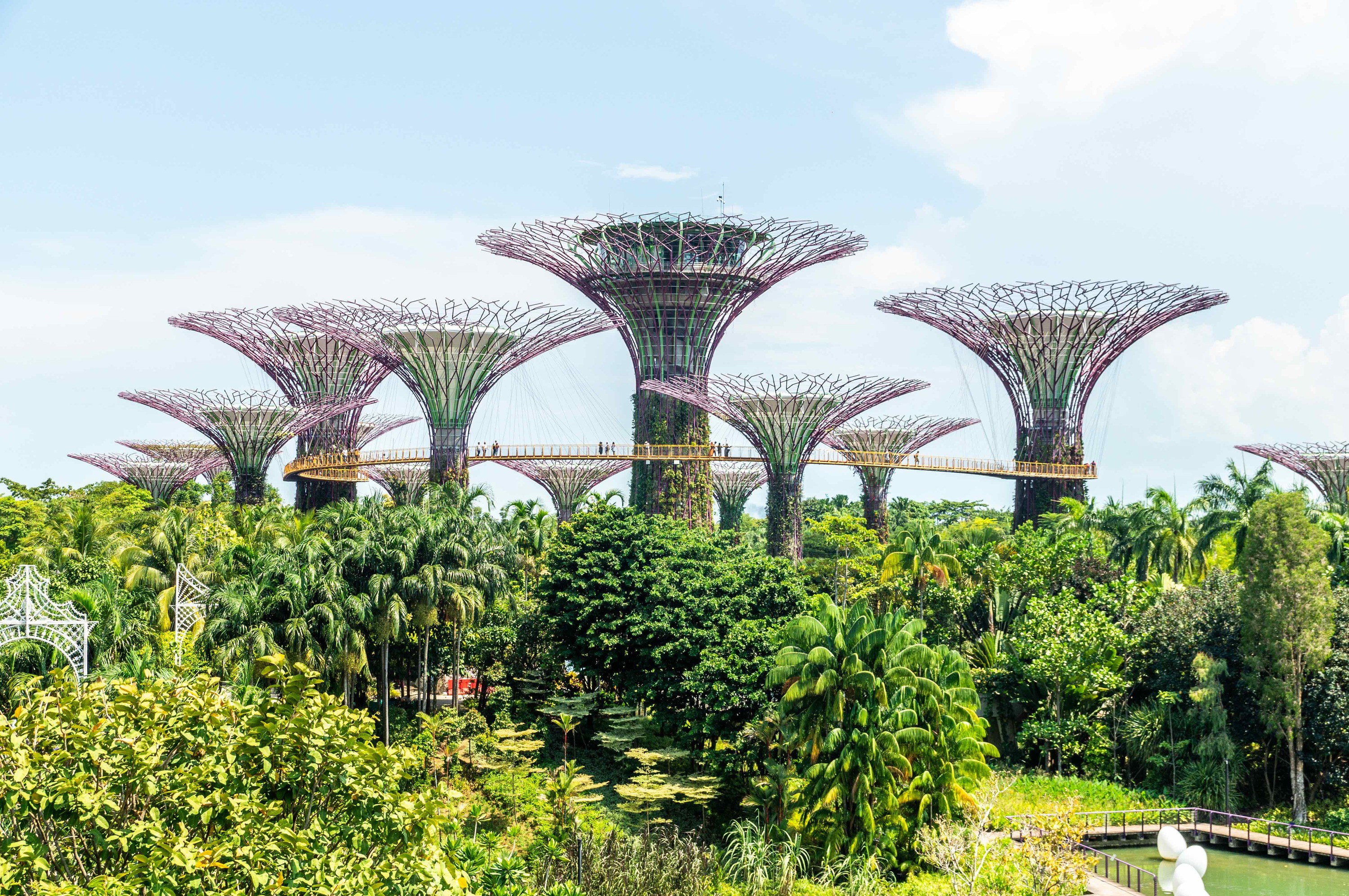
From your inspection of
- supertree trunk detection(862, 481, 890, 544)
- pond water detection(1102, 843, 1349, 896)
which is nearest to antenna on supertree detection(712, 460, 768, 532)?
supertree trunk detection(862, 481, 890, 544)

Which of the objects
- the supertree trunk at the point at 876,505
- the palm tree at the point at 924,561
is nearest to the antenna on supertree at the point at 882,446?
the supertree trunk at the point at 876,505

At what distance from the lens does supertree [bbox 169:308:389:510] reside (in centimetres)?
5866

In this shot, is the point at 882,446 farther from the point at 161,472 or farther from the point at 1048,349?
the point at 161,472

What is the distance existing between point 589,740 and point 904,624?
1222 cm

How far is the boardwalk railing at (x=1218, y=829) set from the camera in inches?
1008

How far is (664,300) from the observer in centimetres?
4878

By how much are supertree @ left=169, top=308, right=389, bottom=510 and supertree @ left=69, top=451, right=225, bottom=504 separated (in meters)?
22.1

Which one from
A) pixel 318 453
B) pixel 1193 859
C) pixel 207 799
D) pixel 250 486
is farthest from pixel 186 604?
pixel 318 453

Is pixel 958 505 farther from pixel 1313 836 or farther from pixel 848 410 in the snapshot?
pixel 1313 836

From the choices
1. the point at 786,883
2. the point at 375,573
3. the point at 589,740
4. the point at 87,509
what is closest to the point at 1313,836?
the point at 786,883

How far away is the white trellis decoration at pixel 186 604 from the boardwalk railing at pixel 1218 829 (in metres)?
19.8

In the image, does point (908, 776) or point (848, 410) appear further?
point (848, 410)

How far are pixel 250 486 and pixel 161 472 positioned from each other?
26.4 meters

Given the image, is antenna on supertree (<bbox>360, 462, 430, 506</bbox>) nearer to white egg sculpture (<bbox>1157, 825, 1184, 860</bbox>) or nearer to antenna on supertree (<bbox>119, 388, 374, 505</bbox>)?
antenna on supertree (<bbox>119, 388, 374, 505</bbox>)
